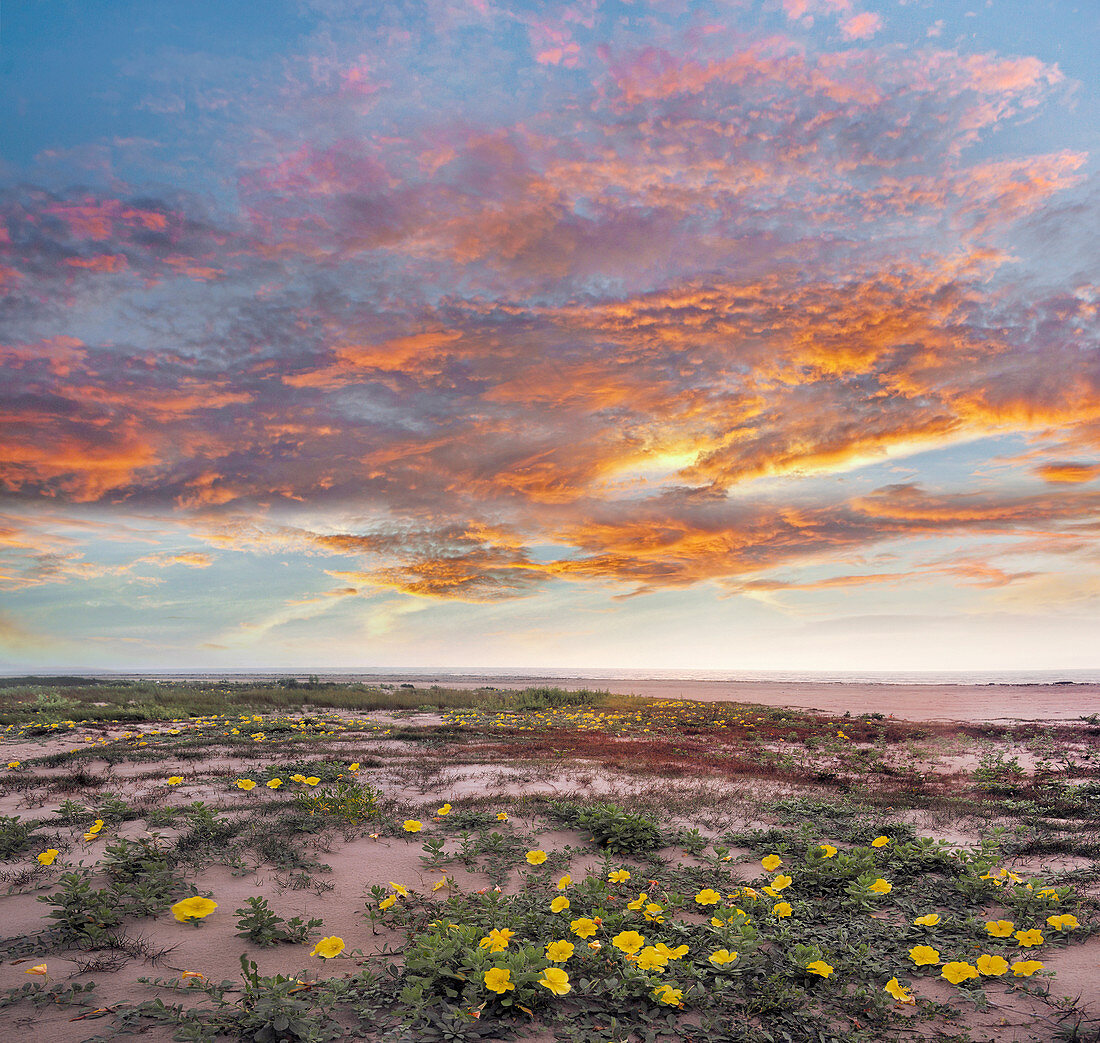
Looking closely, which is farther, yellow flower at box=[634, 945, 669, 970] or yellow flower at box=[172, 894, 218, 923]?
yellow flower at box=[172, 894, 218, 923]

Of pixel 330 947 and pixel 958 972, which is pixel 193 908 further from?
pixel 958 972

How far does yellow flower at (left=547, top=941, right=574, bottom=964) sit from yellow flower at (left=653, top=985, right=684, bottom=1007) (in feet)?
1.76

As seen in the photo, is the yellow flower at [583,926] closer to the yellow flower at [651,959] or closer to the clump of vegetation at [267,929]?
the yellow flower at [651,959]

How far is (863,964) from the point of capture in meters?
4.03

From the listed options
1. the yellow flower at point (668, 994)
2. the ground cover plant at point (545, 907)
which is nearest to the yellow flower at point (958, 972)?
the ground cover plant at point (545, 907)

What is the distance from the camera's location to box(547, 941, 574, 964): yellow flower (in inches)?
135

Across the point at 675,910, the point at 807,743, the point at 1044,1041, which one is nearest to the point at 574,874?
the point at 675,910

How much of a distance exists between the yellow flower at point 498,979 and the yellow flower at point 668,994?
2.79ft

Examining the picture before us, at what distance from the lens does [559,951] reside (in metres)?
3.51

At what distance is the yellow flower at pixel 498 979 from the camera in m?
3.24

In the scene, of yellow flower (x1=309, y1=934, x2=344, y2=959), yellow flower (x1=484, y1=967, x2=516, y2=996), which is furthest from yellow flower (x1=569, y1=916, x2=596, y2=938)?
yellow flower (x1=309, y1=934, x2=344, y2=959)

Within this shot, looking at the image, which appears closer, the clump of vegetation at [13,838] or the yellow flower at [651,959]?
the yellow flower at [651,959]

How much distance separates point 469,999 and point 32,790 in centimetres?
961

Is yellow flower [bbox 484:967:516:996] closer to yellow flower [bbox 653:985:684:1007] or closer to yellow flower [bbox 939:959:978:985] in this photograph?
yellow flower [bbox 653:985:684:1007]
